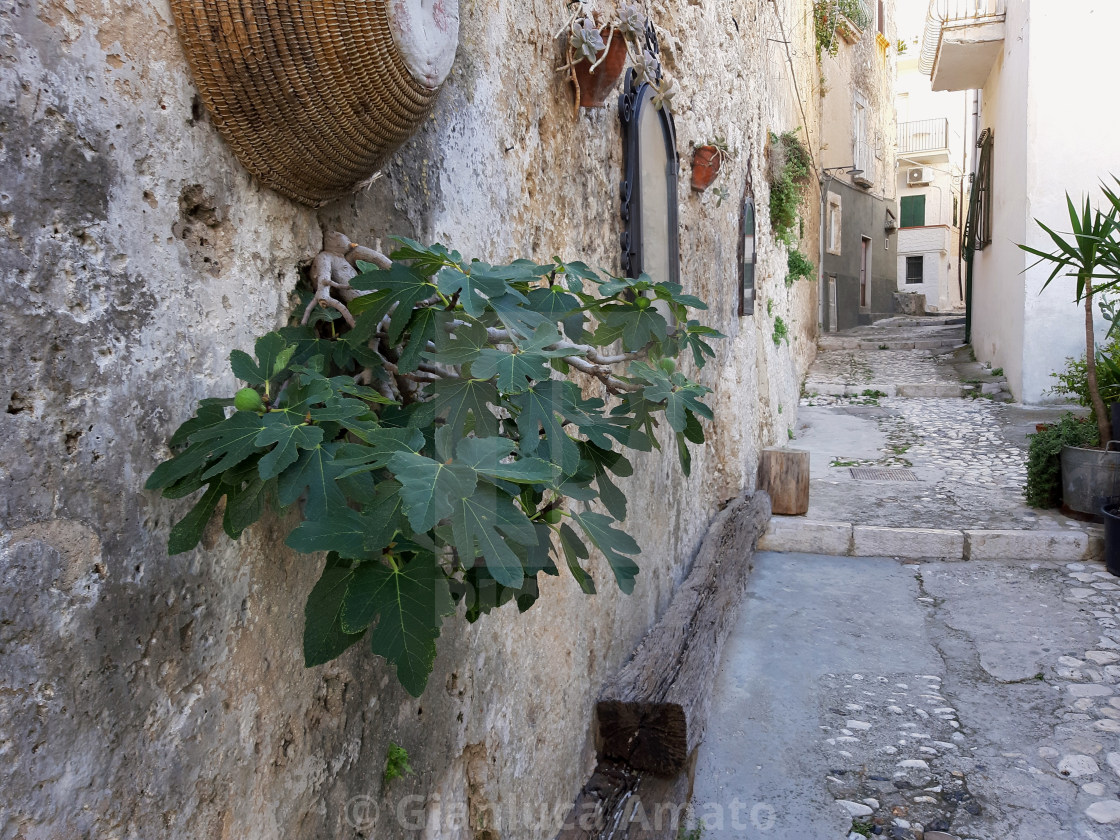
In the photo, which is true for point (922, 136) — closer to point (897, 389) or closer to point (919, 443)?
point (897, 389)

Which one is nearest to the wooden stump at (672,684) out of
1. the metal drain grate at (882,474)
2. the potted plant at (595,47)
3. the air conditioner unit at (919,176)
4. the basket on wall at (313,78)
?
the potted plant at (595,47)

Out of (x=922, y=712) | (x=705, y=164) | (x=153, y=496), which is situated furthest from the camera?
(x=705, y=164)

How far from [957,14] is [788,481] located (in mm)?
8237

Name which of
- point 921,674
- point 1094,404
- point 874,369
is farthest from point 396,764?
point 874,369

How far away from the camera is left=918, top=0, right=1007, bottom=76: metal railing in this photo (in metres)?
10.5

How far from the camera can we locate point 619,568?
3.86 feet

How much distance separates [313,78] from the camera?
3.31 ft

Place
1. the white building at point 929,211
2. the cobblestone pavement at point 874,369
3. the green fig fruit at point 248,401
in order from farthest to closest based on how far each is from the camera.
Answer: the white building at point 929,211, the cobblestone pavement at point 874,369, the green fig fruit at point 248,401

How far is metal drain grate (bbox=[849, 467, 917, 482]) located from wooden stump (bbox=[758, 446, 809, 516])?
55.8 inches

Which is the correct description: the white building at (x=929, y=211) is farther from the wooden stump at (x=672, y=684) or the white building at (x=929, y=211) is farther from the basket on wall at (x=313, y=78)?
the basket on wall at (x=313, y=78)

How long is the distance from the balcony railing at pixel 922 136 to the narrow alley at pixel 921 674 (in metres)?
23.4

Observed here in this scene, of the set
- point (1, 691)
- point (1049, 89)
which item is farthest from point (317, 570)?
point (1049, 89)

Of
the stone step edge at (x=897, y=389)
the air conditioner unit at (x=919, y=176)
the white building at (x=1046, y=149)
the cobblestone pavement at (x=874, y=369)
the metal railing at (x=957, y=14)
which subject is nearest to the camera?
the white building at (x=1046, y=149)

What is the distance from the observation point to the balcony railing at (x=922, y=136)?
2706 cm
